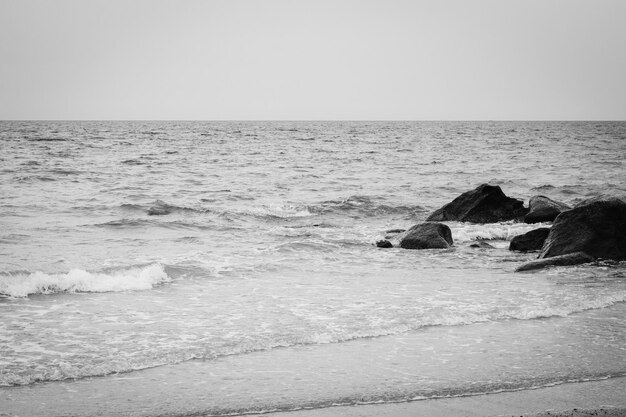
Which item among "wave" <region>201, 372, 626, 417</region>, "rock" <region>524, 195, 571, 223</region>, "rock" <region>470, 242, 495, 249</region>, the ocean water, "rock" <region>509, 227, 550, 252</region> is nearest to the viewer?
"wave" <region>201, 372, 626, 417</region>

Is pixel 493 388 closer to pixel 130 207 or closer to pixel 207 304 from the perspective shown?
pixel 207 304

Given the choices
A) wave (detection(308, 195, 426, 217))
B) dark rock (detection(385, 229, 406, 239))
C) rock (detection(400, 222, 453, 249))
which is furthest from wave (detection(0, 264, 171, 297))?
wave (detection(308, 195, 426, 217))

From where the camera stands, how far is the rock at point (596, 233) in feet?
39.9

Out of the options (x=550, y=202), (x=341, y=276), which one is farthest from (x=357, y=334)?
(x=550, y=202)

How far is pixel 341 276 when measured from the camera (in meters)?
10.9

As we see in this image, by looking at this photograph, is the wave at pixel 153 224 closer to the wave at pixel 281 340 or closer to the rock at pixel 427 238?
the rock at pixel 427 238

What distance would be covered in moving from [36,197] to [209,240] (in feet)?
31.4

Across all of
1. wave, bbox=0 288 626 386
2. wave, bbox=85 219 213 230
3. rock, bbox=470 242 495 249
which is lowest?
wave, bbox=85 219 213 230

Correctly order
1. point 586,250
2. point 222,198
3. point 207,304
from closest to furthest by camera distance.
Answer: point 207,304 → point 586,250 → point 222,198

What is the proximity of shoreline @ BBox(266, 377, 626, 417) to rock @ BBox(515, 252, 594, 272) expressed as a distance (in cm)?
598

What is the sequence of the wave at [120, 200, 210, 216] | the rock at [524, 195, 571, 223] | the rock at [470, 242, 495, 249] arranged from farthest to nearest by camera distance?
1. the wave at [120, 200, 210, 216]
2. the rock at [524, 195, 571, 223]
3. the rock at [470, 242, 495, 249]

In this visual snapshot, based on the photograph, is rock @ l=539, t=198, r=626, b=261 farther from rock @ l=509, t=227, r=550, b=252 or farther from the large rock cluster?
rock @ l=509, t=227, r=550, b=252

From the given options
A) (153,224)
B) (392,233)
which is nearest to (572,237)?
(392,233)

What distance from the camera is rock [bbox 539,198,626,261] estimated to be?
12.2 metres
